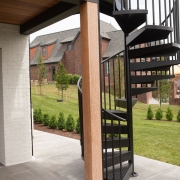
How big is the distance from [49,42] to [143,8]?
2003 cm

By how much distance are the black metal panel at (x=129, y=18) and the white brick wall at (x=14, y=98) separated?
5.76 feet

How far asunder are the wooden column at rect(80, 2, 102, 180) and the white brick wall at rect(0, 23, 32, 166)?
1772 mm

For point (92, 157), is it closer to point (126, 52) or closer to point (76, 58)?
point (126, 52)

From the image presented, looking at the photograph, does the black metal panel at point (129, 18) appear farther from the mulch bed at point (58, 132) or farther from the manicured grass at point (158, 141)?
the mulch bed at point (58, 132)

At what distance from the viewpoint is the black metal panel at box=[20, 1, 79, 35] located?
9.04 ft

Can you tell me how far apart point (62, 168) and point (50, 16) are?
2.36 meters

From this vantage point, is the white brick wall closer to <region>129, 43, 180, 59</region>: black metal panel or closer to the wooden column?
the wooden column

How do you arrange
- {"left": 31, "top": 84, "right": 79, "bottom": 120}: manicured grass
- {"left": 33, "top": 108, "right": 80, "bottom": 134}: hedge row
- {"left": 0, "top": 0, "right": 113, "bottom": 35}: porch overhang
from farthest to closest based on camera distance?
{"left": 31, "top": 84, "right": 79, "bottom": 120}: manicured grass < {"left": 33, "top": 108, "right": 80, "bottom": 134}: hedge row < {"left": 0, "top": 0, "right": 113, "bottom": 35}: porch overhang

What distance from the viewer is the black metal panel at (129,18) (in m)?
2.82

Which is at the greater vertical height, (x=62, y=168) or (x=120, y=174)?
(x=120, y=174)

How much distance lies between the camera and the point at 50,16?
3037mm

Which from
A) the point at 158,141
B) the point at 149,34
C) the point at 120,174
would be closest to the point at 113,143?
the point at 120,174

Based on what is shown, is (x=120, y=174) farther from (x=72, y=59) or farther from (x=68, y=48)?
(x=68, y=48)

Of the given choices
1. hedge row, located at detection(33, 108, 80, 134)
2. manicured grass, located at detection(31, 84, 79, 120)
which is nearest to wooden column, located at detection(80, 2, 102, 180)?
hedge row, located at detection(33, 108, 80, 134)
